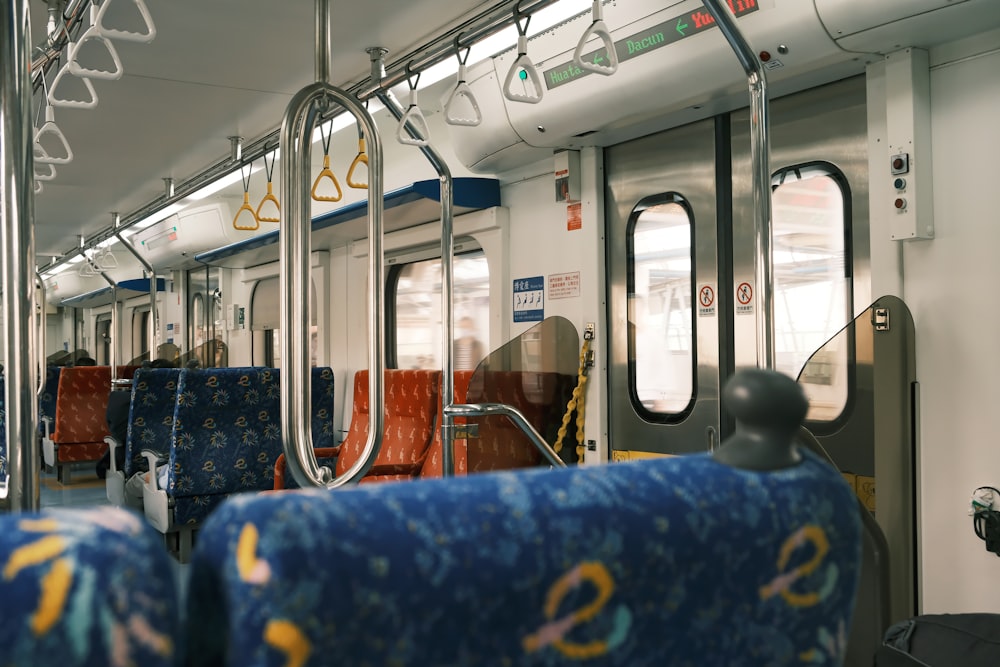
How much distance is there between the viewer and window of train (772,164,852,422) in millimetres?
3006

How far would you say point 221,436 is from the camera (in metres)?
4.89

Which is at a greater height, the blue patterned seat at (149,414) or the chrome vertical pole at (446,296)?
the chrome vertical pole at (446,296)

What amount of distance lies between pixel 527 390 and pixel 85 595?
381cm

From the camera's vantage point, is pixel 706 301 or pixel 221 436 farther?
pixel 221 436

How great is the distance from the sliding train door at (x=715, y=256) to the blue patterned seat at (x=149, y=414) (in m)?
3.16

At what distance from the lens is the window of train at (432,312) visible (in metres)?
5.47

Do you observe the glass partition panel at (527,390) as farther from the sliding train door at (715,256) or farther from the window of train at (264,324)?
the window of train at (264,324)

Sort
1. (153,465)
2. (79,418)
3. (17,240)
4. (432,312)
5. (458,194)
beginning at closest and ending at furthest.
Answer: (17,240) < (458,194) < (153,465) < (432,312) < (79,418)

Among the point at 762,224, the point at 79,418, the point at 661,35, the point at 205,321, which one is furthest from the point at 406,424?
the point at 205,321

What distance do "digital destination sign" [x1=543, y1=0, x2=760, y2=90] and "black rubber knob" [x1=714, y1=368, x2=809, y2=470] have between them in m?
2.48

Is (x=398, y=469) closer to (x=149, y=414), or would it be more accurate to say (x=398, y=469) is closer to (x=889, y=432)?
(x=149, y=414)

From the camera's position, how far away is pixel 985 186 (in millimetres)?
2619

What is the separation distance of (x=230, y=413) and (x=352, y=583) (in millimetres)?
4674

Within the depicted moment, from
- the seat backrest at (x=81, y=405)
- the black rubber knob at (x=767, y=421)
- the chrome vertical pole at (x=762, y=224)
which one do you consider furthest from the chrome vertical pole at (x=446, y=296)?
the seat backrest at (x=81, y=405)
